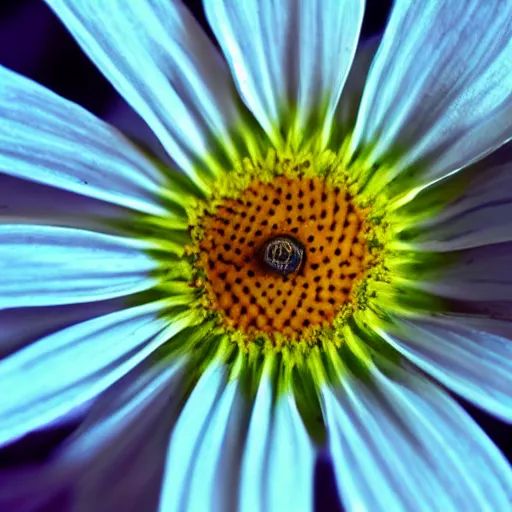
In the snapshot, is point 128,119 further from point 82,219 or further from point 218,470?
point 218,470

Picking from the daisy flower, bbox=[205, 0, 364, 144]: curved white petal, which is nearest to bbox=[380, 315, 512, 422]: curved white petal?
the daisy flower

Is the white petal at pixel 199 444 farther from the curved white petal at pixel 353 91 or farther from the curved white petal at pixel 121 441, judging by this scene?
the curved white petal at pixel 353 91

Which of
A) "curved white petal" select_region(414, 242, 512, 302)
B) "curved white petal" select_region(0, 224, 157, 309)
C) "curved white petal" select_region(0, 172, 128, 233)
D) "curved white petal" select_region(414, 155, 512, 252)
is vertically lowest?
"curved white petal" select_region(0, 224, 157, 309)

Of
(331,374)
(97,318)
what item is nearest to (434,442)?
(331,374)

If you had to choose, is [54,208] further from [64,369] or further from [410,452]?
[410,452]

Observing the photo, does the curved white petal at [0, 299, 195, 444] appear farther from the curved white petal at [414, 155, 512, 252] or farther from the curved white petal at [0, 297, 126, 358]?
the curved white petal at [414, 155, 512, 252]

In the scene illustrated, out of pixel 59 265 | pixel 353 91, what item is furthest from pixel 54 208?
A: pixel 353 91
